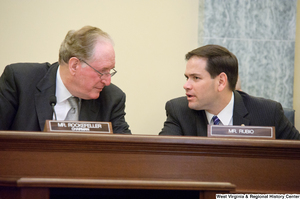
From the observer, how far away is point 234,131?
4.29 feet

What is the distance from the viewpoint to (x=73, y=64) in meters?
1.86

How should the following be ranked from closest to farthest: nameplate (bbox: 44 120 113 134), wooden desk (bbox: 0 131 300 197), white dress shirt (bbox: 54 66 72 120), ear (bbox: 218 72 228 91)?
wooden desk (bbox: 0 131 300 197), nameplate (bbox: 44 120 113 134), white dress shirt (bbox: 54 66 72 120), ear (bbox: 218 72 228 91)

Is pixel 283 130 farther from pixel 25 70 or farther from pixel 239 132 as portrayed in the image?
pixel 25 70

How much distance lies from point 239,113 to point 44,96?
3.96 feet

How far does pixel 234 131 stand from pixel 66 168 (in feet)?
2.27

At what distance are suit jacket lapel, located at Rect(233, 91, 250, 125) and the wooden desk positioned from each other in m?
0.80

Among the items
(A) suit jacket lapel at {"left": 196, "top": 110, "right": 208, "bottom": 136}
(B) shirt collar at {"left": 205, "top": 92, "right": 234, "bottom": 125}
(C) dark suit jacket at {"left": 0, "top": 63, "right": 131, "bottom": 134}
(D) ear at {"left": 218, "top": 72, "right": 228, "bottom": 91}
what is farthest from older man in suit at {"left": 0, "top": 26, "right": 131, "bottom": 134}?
(D) ear at {"left": 218, "top": 72, "right": 228, "bottom": 91}

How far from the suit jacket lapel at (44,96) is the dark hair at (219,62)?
922 mm

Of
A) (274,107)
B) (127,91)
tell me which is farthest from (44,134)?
(127,91)

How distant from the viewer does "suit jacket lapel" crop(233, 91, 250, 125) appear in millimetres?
1962

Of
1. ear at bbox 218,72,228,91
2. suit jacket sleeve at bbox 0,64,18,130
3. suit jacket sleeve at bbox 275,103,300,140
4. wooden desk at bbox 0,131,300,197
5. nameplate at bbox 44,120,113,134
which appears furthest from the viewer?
ear at bbox 218,72,228,91

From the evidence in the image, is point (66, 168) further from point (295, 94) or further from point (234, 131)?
point (295, 94)

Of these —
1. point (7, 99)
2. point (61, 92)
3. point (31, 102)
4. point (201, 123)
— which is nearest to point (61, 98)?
point (61, 92)

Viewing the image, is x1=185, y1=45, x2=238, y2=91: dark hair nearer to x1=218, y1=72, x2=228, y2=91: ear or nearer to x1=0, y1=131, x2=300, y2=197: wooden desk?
x1=218, y1=72, x2=228, y2=91: ear
